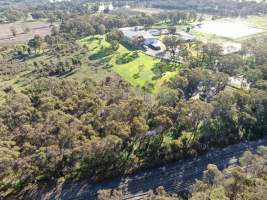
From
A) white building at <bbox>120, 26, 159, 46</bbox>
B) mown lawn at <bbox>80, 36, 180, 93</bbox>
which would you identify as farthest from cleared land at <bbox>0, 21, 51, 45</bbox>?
white building at <bbox>120, 26, 159, 46</bbox>

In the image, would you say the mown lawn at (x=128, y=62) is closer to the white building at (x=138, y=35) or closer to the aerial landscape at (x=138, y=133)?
the aerial landscape at (x=138, y=133)

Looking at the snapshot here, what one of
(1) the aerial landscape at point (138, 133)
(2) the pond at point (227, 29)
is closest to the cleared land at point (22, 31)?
(1) the aerial landscape at point (138, 133)

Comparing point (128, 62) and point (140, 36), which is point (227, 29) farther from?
point (128, 62)

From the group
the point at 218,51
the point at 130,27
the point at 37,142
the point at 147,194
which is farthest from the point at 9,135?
the point at 130,27

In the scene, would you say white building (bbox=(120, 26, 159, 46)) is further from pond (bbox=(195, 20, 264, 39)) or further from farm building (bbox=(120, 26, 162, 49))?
pond (bbox=(195, 20, 264, 39))

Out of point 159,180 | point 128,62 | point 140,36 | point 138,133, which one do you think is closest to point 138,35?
point 140,36
